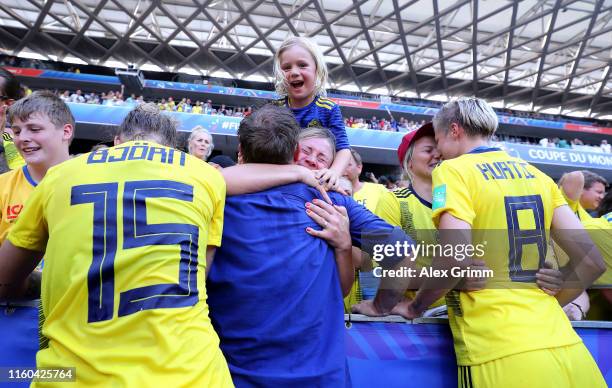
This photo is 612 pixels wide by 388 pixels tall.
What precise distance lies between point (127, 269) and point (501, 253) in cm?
135

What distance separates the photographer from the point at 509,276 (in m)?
1.56

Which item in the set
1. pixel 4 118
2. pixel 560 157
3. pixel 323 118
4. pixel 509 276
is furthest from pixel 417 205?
pixel 560 157

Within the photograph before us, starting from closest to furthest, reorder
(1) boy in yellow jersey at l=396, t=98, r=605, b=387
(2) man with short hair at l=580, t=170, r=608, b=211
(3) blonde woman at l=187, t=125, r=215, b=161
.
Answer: (1) boy in yellow jersey at l=396, t=98, r=605, b=387 < (2) man with short hair at l=580, t=170, r=608, b=211 < (3) blonde woman at l=187, t=125, r=215, b=161

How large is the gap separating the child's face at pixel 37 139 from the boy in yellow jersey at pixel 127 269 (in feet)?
3.45

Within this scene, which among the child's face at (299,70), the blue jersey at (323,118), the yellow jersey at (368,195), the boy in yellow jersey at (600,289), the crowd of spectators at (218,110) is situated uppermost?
the crowd of spectators at (218,110)

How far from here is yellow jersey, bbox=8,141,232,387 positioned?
1.03 meters

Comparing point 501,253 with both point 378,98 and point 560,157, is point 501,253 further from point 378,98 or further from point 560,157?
point 378,98

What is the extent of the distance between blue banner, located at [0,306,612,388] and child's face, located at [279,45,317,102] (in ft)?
4.66

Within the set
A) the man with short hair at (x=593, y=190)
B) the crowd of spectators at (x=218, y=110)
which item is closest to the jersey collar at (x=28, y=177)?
the man with short hair at (x=593, y=190)

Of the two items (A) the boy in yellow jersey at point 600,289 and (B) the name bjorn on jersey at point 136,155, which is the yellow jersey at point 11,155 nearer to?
(B) the name bjorn on jersey at point 136,155

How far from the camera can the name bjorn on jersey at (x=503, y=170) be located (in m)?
1.62

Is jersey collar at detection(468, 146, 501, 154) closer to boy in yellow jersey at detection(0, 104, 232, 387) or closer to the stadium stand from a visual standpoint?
the stadium stand

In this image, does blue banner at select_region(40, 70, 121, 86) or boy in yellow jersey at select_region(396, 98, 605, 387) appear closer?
boy in yellow jersey at select_region(396, 98, 605, 387)

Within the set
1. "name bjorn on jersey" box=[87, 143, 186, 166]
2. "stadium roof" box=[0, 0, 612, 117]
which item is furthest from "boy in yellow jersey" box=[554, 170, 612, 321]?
"stadium roof" box=[0, 0, 612, 117]
